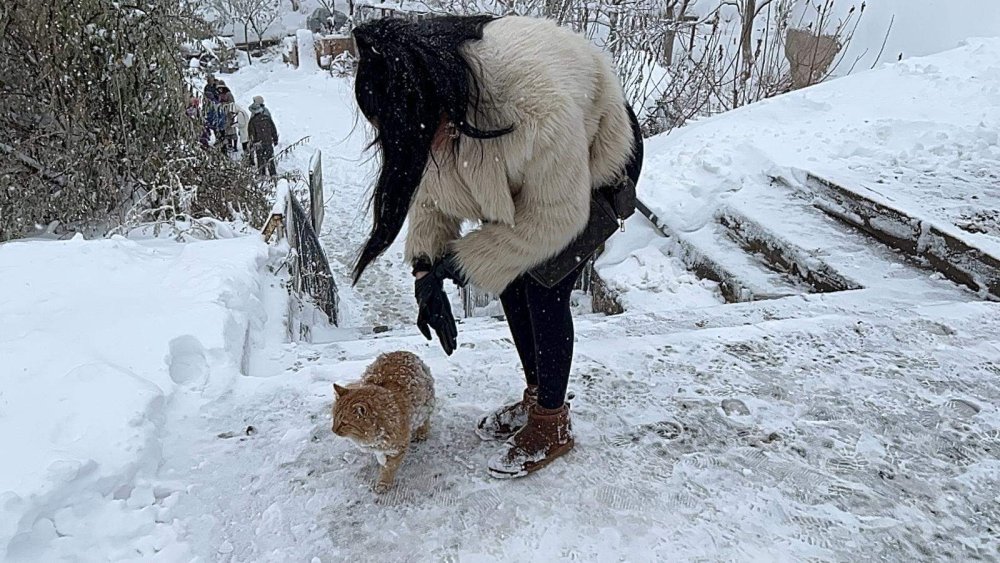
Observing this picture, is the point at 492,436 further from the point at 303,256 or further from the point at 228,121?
the point at 228,121

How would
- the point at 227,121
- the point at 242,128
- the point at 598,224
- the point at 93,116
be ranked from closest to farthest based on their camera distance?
1. the point at 598,224
2. the point at 93,116
3. the point at 227,121
4. the point at 242,128

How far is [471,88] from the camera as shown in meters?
1.89

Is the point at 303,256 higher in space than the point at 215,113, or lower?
higher

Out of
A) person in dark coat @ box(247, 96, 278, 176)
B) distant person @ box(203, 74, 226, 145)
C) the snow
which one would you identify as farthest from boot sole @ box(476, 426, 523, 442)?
the snow

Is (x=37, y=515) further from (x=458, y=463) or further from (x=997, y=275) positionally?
(x=997, y=275)

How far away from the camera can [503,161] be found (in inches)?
78.2

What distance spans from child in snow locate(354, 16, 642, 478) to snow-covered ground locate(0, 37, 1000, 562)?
0.22m

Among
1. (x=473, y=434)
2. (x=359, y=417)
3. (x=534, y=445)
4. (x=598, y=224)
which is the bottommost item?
(x=473, y=434)

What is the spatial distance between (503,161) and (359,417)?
94 centimetres

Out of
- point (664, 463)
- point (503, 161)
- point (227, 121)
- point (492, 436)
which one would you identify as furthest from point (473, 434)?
point (227, 121)

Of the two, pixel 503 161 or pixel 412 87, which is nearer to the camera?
pixel 412 87

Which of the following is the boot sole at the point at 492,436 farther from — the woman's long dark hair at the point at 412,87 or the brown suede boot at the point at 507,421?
the woman's long dark hair at the point at 412,87

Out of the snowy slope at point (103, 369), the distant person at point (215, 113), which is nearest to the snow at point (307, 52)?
the distant person at point (215, 113)

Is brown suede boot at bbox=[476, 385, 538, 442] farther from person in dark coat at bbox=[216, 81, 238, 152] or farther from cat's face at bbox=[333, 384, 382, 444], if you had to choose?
person in dark coat at bbox=[216, 81, 238, 152]
